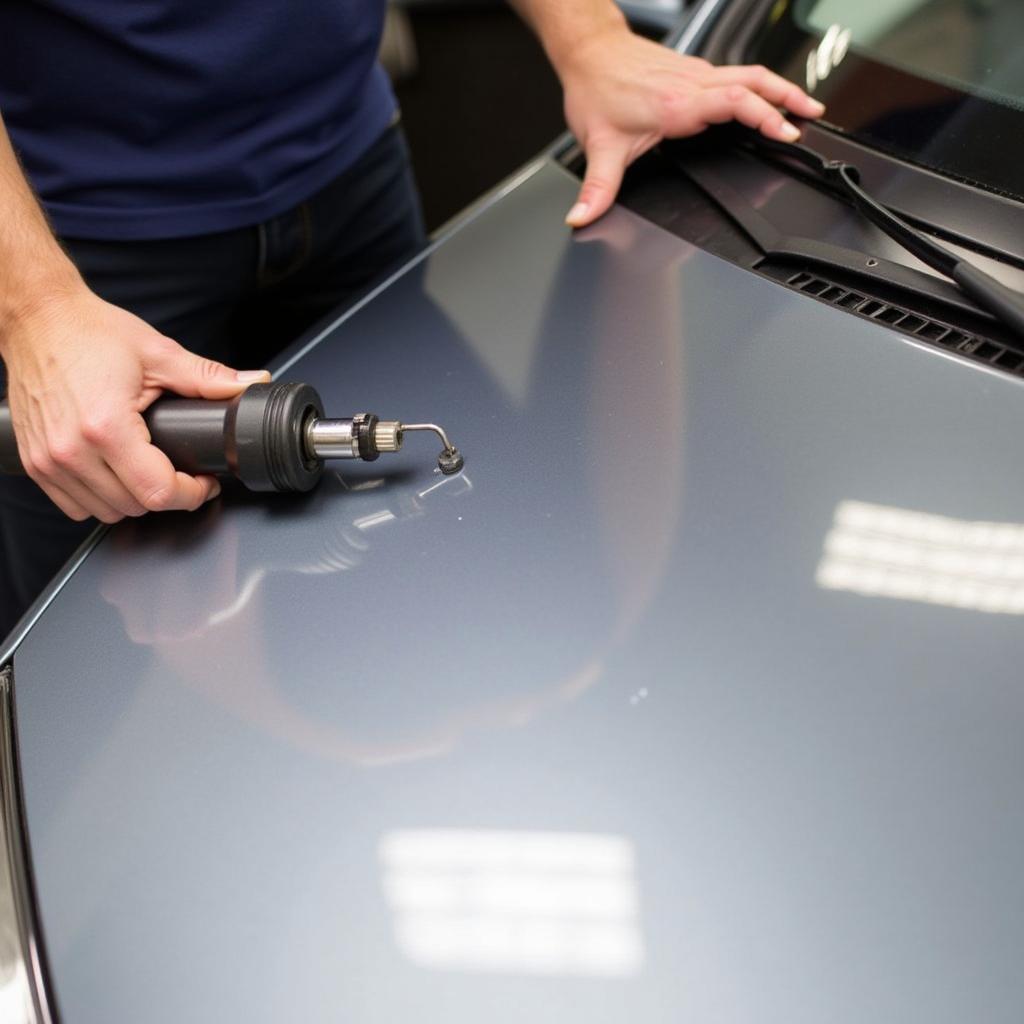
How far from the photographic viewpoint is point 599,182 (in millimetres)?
1139

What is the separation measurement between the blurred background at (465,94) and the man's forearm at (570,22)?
32.7 inches

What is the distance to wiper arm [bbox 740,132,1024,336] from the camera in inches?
33.0

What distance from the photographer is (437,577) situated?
0.80 m

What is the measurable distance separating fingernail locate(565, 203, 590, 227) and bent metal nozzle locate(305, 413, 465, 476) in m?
0.35

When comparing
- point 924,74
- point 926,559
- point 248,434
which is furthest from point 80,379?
point 924,74

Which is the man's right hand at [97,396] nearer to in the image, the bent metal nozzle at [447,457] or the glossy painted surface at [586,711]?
the glossy painted surface at [586,711]

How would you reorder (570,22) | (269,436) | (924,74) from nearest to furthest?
(269,436)
(924,74)
(570,22)

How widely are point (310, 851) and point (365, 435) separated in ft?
1.15

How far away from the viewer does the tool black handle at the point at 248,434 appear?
867mm

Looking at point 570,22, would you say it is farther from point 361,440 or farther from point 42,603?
point 42,603

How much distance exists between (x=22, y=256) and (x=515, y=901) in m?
0.72

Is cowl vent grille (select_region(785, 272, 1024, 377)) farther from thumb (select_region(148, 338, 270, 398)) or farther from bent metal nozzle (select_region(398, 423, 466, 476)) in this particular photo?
thumb (select_region(148, 338, 270, 398))

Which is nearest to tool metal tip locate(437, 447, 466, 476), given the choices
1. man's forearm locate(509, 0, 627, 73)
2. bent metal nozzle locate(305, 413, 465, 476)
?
bent metal nozzle locate(305, 413, 465, 476)

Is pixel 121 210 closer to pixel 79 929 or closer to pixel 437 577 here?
pixel 437 577
